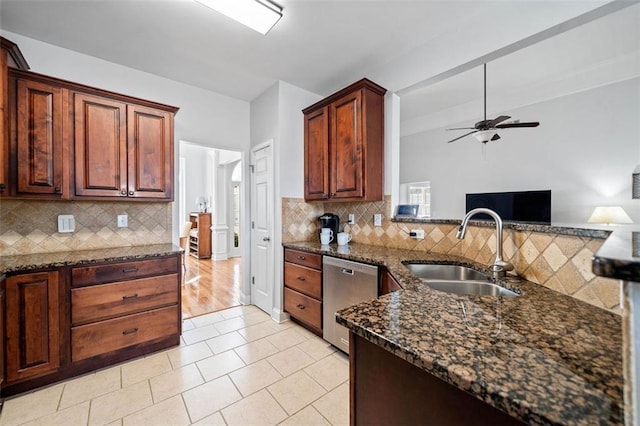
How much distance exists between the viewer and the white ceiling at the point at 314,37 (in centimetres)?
191

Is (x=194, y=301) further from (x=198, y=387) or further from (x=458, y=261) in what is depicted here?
(x=458, y=261)

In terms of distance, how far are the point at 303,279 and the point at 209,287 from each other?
223 centimetres

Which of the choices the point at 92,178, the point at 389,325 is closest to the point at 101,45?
the point at 92,178

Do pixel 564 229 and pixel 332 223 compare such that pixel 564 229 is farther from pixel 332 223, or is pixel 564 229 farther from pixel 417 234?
pixel 332 223

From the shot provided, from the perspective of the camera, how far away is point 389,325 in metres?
0.81

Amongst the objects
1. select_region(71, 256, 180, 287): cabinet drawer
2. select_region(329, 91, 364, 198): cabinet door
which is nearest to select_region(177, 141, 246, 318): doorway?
select_region(71, 256, 180, 287): cabinet drawer

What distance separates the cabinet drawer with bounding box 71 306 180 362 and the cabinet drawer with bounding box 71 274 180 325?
0.19ft

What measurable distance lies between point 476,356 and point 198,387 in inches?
78.7

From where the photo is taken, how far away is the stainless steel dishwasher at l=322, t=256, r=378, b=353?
2.06 meters

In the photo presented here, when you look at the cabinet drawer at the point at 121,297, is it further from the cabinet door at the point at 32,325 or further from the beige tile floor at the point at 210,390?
the beige tile floor at the point at 210,390

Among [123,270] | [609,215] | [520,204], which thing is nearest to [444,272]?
[123,270]

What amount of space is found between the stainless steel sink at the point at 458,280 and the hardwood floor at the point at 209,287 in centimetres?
263

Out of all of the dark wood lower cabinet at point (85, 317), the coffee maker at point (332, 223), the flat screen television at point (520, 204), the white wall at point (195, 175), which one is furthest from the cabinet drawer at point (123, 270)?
the white wall at point (195, 175)

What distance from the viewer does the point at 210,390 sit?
6.01ft
